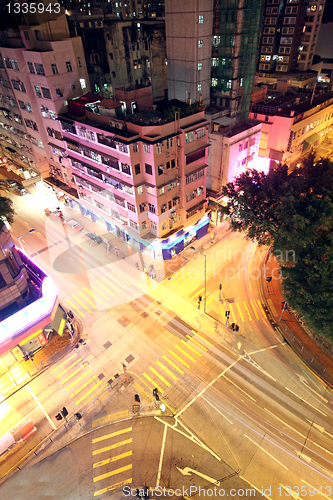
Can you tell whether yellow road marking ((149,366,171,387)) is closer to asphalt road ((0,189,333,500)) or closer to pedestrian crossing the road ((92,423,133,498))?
asphalt road ((0,189,333,500))

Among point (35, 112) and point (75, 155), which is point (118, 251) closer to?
point (75, 155)

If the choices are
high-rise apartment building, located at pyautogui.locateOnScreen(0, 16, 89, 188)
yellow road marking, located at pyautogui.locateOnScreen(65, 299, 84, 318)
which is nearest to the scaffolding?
high-rise apartment building, located at pyautogui.locateOnScreen(0, 16, 89, 188)

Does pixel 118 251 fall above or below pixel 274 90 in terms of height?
below

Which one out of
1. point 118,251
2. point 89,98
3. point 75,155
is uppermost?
point 89,98

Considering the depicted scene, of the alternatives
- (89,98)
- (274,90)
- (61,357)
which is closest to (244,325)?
(61,357)

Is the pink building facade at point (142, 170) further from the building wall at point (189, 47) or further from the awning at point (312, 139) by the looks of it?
the awning at point (312, 139)

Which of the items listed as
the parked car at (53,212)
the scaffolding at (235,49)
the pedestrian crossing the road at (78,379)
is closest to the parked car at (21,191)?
the parked car at (53,212)
